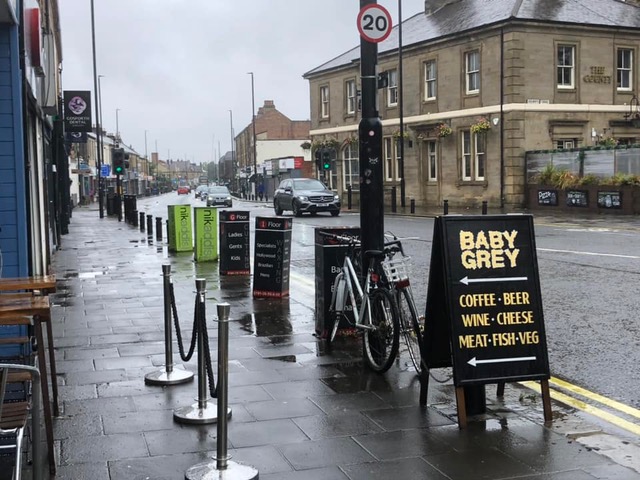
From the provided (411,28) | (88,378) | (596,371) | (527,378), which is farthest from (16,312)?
(411,28)

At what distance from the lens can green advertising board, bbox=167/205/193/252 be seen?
739 inches

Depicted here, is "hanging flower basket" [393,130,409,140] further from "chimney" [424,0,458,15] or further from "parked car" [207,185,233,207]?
"parked car" [207,185,233,207]

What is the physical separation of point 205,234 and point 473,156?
82.8 feet

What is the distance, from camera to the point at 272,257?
1106 centimetres

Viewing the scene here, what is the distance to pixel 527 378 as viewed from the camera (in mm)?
5438

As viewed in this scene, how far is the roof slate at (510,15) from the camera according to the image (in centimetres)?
3691

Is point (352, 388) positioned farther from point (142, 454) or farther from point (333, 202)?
point (333, 202)

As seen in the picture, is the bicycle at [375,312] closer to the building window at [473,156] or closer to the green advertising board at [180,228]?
the green advertising board at [180,228]

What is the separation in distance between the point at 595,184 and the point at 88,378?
29.0m

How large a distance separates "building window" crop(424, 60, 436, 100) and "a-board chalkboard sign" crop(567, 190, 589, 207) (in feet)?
36.9

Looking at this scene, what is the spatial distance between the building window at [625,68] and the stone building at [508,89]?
0.17 feet

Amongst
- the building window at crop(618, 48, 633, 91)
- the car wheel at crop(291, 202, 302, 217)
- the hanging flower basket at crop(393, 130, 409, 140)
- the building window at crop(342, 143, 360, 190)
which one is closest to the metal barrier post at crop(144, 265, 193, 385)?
the car wheel at crop(291, 202, 302, 217)

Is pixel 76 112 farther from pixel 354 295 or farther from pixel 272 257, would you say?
pixel 354 295

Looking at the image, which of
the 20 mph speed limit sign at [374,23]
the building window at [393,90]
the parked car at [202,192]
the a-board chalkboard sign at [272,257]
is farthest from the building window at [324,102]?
the 20 mph speed limit sign at [374,23]
